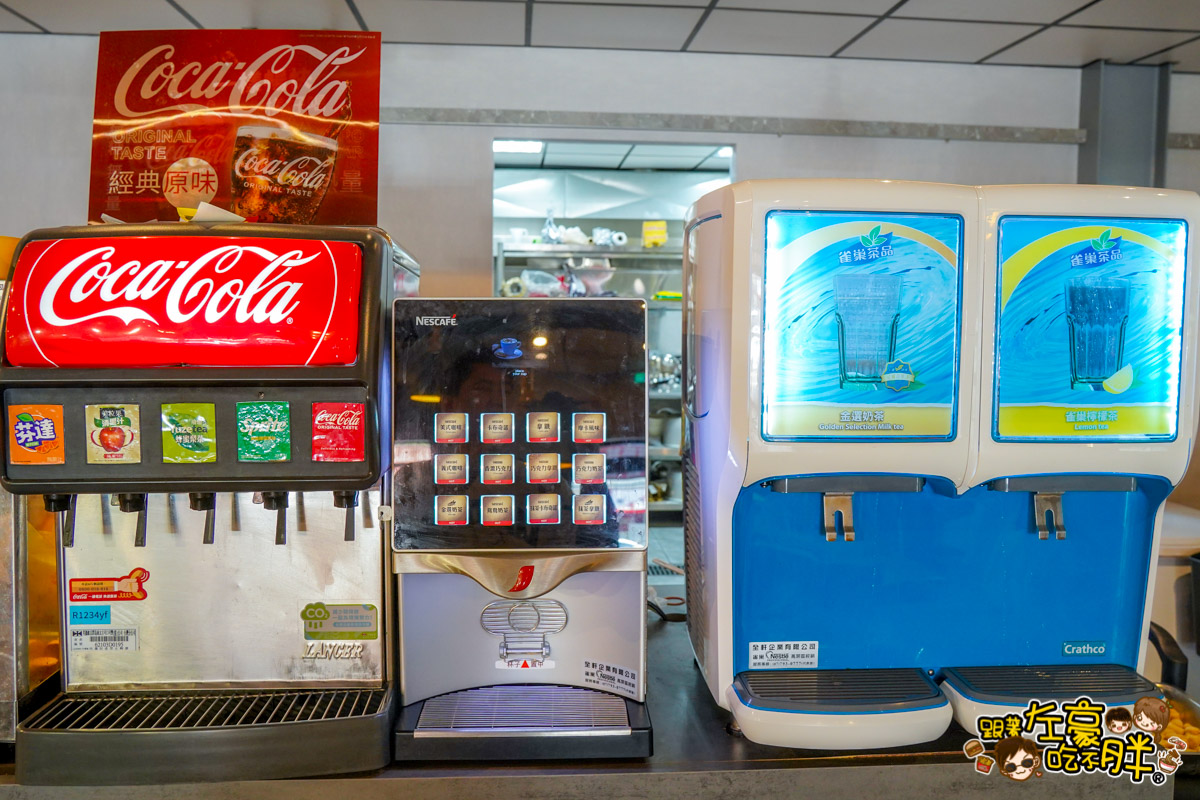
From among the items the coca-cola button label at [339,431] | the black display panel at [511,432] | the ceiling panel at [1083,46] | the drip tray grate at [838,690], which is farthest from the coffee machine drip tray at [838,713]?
the ceiling panel at [1083,46]

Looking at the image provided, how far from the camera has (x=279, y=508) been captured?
4.42ft

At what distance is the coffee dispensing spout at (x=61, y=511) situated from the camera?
131cm

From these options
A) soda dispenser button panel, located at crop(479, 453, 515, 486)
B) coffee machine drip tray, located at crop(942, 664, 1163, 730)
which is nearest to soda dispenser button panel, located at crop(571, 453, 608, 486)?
soda dispenser button panel, located at crop(479, 453, 515, 486)

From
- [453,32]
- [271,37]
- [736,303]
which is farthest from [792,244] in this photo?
[453,32]

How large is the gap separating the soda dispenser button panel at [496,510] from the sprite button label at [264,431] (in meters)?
0.34

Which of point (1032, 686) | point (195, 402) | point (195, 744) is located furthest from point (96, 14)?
point (1032, 686)

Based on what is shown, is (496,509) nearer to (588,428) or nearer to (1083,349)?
(588,428)

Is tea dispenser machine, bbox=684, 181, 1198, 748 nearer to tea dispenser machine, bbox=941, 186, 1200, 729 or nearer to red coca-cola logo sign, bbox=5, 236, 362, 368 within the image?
tea dispenser machine, bbox=941, 186, 1200, 729

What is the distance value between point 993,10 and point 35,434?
382cm

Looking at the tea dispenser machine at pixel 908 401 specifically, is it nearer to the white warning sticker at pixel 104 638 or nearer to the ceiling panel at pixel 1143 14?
the white warning sticker at pixel 104 638

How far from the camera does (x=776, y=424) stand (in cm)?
140

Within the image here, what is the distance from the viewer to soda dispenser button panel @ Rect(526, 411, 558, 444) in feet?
4.54

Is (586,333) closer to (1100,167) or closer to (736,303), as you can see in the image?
(736,303)

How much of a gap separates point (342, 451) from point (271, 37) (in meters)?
1.02
